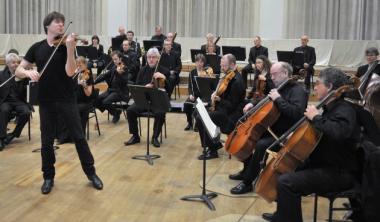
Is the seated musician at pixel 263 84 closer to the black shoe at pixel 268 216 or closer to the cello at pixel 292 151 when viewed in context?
the black shoe at pixel 268 216

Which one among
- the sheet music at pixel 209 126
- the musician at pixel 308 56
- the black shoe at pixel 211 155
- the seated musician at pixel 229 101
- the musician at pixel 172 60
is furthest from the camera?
the musician at pixel 308 56

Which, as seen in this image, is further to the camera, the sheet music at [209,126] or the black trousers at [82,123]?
the black trousers at [82,123]

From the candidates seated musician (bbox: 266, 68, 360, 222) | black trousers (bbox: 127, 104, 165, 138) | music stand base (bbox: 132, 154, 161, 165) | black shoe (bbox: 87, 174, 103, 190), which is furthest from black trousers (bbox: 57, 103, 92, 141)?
seated musician (bbox: 266, 68, 360, 222)

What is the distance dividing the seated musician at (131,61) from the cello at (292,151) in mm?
5714

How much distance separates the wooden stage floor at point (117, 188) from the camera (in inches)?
178

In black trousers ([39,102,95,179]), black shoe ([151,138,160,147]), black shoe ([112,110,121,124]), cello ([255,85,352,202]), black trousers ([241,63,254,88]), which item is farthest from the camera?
black trousers ([241,63,254,88])

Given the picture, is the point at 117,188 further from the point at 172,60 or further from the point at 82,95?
the point at 172,60

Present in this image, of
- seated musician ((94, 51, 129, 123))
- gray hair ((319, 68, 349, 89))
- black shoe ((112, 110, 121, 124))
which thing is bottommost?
black shoe ((112, 110, 121, 124))

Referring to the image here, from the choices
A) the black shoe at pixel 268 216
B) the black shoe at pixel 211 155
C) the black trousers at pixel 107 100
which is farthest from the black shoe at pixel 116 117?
the black shoe at pixel 268 216

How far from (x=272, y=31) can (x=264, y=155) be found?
9.30 m

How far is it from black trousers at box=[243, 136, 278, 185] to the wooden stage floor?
23 centimetres

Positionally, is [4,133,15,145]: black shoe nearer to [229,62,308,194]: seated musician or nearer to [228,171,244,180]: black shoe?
[228,171,244,180]: black shoe

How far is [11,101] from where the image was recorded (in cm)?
725

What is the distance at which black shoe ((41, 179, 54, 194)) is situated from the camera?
501 centimetres
